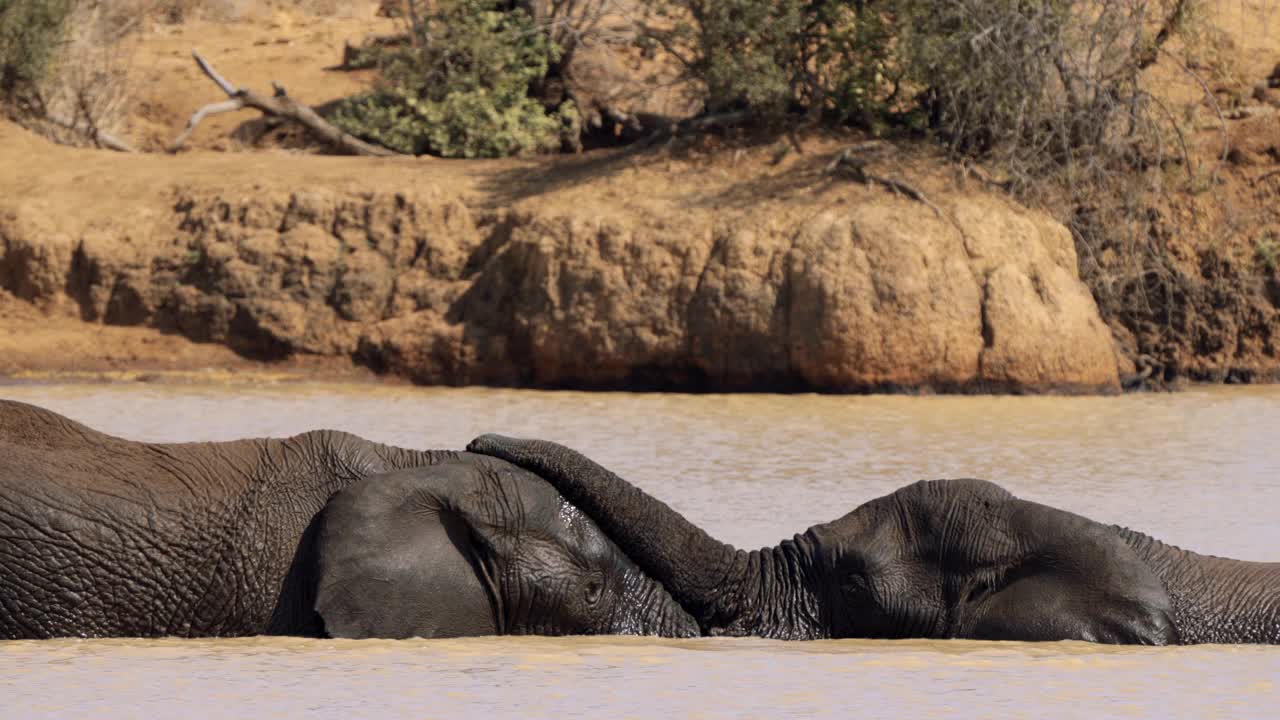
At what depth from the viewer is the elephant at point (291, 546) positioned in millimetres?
5105

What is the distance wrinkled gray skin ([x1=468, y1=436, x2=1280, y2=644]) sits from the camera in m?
5.13

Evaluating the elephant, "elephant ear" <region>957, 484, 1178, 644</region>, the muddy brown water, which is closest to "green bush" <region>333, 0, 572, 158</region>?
the muddy brown water

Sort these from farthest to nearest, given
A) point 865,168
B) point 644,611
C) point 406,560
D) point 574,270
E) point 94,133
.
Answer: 1. point 94,133
2. point 865,168
3. point 574,270
4. point 644,611
5. point 406,560

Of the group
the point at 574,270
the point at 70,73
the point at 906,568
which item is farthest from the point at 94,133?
the point at 906,568

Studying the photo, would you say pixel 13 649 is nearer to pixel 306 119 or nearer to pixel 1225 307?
pixel 1225 307

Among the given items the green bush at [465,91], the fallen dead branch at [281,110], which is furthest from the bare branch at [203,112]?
the green bush at [465,91]

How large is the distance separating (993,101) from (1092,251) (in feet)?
4.80

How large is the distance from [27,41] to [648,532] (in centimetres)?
1581

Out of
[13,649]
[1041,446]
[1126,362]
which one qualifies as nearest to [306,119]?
[1126,362]

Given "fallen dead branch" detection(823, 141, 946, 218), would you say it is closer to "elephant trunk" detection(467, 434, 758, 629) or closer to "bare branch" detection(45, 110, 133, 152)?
"bare branch" detection(45, 110, 133, 152)

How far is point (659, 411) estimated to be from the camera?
1341 cm

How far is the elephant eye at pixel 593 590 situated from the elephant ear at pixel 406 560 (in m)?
0.24

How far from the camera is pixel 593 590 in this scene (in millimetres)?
5367

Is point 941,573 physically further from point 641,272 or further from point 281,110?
point 281,110
